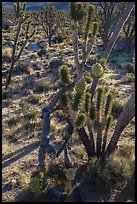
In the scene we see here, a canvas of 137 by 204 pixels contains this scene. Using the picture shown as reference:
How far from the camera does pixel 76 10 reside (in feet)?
25.5

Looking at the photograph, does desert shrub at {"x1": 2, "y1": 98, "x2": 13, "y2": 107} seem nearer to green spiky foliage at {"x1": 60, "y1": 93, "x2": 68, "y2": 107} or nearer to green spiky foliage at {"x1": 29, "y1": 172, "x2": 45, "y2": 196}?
green spiky foliage at {"x1": 60, "y1": 93, "x2": 68, "y2": 107}

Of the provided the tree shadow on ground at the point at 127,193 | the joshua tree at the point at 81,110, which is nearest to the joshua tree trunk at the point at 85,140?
the joshua tree at the point at 81,110

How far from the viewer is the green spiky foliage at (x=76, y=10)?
7702mm

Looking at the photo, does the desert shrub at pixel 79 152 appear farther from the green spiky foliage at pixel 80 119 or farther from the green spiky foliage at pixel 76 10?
the green spiky foliage at pixel 76 10

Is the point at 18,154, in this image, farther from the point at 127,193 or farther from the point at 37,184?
the point at 127,193

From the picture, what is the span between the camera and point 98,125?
7.81 m

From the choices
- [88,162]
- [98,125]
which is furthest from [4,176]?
[98,125]

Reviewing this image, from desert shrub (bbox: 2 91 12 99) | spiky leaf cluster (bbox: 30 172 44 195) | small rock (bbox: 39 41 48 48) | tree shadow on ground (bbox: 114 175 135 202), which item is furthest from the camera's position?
small rock (bbox: 39 41 48 48)

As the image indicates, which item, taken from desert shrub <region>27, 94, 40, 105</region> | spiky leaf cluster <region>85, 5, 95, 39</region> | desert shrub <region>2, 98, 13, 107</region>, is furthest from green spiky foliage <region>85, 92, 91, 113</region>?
desert shrub <region>2, 98, 13, 107</region>

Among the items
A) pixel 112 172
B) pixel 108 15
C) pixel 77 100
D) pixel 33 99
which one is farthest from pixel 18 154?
pixel 108 15

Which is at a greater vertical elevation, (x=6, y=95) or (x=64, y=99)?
(x=64, y=99)

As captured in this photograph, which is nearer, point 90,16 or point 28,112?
point 90,16

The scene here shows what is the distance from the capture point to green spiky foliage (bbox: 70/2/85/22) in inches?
303

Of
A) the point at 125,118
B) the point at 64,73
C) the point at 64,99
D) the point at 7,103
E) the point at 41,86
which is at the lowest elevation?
the point at 7,103
